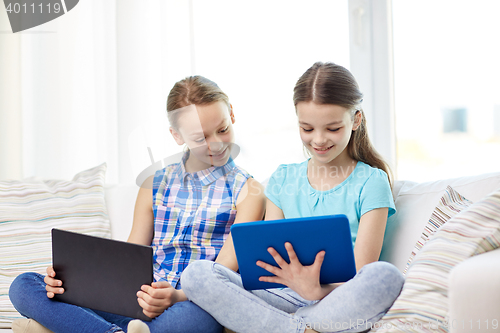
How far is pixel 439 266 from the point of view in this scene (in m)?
0.87

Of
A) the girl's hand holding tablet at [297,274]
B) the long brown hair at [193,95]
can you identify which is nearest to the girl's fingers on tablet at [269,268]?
the girl's hand holding tablet at [297,274]

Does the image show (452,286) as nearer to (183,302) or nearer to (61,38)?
(183,302)

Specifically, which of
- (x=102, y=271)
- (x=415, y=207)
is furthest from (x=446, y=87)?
(x=102, y=271)

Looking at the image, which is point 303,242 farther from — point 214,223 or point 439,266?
point 214,223

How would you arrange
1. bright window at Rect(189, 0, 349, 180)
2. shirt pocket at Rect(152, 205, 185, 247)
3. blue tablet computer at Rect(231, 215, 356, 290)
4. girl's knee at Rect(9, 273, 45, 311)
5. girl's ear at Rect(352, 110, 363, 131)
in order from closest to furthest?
blue tablet computer at Rect(231, 215, 356, 290)
girl's knee at Rect(9, 273, 45, 311)
girl's ear at Rect(352, 110, 363, 131)
shirt pocket at Rect(152, 205, 185, 247)
bright window at Rect(189, 0, 349, 180)

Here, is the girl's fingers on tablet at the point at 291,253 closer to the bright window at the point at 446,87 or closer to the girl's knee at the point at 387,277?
the girl's knee at the point at 387,277

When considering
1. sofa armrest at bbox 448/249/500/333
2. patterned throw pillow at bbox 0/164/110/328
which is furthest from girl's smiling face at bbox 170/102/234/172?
sofa armrest at bbox 448/249/500/333

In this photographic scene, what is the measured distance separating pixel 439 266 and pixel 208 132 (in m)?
0.75

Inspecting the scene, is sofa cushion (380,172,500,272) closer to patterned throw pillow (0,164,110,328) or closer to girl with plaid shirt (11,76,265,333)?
girl with plaid shirt (11,76,265,333)

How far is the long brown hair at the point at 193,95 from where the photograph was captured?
1401mm

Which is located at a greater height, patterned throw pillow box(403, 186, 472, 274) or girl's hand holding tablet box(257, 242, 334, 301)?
patterned throw pillow box(403, 186, 472, 274)

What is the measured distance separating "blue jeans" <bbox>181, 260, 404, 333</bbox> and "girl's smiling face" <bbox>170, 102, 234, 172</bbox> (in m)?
0.43

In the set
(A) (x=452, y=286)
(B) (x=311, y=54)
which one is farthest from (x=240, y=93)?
(A) (x=452, y=286)

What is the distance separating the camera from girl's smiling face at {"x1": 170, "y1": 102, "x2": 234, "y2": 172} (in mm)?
1368
